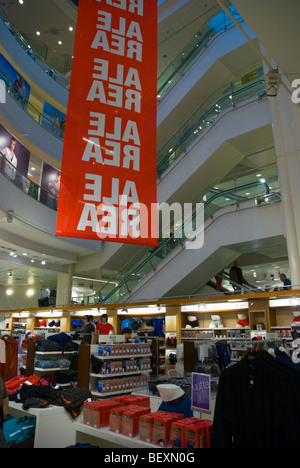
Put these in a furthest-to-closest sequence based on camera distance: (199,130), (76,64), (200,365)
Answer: (199,130)
(200,365)
(76,64)

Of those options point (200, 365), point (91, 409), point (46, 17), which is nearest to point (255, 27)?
point (91, 409)

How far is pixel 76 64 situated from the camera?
397 centimetres

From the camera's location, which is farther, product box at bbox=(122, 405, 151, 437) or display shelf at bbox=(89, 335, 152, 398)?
display shelf at bbox=(89, 335, 152, 398)

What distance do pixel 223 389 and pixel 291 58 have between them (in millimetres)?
3147

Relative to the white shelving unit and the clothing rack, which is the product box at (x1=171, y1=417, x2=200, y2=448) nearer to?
the clothing rack

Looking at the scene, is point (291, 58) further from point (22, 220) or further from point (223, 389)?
point (22, 220)

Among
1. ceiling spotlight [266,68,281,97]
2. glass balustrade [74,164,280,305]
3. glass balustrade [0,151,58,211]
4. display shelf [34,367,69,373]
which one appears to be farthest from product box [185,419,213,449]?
glass balustrade [0,151,58,211]

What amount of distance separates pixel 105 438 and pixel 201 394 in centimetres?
86

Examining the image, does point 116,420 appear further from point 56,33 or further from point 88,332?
point 56,33

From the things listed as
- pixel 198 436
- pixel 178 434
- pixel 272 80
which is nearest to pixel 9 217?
pixel 272 80

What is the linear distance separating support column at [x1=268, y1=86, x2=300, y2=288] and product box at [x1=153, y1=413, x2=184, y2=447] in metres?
5.80

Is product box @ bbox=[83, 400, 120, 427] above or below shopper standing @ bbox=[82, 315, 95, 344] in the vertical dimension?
below

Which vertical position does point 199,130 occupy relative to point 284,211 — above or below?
above

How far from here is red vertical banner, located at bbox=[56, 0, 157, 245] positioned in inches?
136
